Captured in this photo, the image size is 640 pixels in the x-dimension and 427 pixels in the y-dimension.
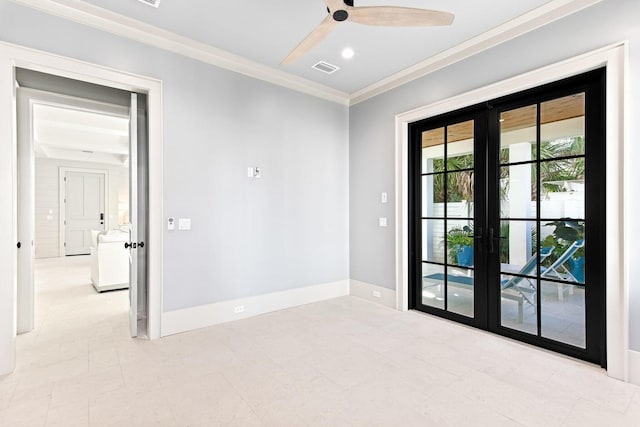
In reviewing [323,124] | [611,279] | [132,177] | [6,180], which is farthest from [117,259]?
[611,279]

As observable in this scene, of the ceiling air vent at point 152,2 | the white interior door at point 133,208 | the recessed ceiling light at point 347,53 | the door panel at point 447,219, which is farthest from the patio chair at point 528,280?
the ceiling air vent at point 152,2

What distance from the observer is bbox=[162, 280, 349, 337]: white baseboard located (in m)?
3.34

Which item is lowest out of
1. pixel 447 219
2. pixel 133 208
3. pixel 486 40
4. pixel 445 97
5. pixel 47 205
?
pixel 447 219

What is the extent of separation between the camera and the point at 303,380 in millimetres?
2396

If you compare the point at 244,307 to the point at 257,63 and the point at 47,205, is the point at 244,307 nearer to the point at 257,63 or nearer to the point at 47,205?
the point at 257,63

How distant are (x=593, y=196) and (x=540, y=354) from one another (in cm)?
142

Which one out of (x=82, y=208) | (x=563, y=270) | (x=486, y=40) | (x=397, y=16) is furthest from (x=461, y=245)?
(x=82, y=208)

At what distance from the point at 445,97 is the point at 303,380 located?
3.21 metres

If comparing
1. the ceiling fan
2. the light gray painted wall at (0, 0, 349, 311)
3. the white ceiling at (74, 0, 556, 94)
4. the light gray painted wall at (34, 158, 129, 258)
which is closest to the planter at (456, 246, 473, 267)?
the light gray painted wall at (0, 0, 349, 311)

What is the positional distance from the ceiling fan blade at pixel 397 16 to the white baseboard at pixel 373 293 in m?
3.08

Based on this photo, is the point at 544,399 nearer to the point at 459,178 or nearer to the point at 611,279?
the point at 611,279

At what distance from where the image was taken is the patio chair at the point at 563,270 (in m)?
2.79

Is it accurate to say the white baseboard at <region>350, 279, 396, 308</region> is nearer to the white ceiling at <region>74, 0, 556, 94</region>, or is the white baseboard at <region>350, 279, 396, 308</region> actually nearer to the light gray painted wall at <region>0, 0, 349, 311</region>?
the light gray painted wall at <region>0, 0, 349, 311</region>

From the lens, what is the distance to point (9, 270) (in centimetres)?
250
